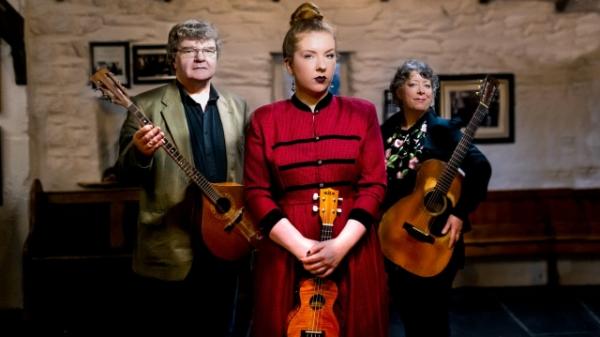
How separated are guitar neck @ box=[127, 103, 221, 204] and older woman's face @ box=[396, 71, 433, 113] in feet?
2.88

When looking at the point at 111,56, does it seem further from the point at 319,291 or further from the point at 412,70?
the point at 319,291

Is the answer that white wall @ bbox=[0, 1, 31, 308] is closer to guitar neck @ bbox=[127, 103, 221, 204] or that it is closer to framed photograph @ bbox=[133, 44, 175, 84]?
framed photograph @ bbox=[133, 44, 175, 84]

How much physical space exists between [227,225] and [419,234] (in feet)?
2.51

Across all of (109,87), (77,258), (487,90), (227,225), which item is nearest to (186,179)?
(227,225)

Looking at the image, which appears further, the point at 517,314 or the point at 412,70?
the point at 517,314

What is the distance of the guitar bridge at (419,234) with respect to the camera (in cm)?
250

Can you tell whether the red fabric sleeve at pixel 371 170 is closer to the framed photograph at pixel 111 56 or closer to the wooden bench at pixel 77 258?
the wooden bench at pixel 77 258

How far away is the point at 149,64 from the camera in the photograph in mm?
4789

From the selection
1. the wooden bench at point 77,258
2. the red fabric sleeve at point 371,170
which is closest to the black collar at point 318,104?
the red fabric sleeve at point 371,170

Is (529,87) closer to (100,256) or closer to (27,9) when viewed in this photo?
(100,256)

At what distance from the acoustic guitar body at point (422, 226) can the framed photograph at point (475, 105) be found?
2.49 meters

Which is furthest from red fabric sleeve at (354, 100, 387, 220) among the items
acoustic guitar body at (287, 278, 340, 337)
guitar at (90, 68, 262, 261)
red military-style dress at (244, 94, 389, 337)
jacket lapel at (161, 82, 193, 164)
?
jacket lapel at (161, 82, 193, 164)

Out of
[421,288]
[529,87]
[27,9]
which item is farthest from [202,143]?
[529,87]

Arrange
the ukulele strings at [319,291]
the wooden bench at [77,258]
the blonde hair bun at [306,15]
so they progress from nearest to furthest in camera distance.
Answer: the ukulele strings at [319,291] < the blonde hair bun at [306,15] < the wooden bench at [77,258]
